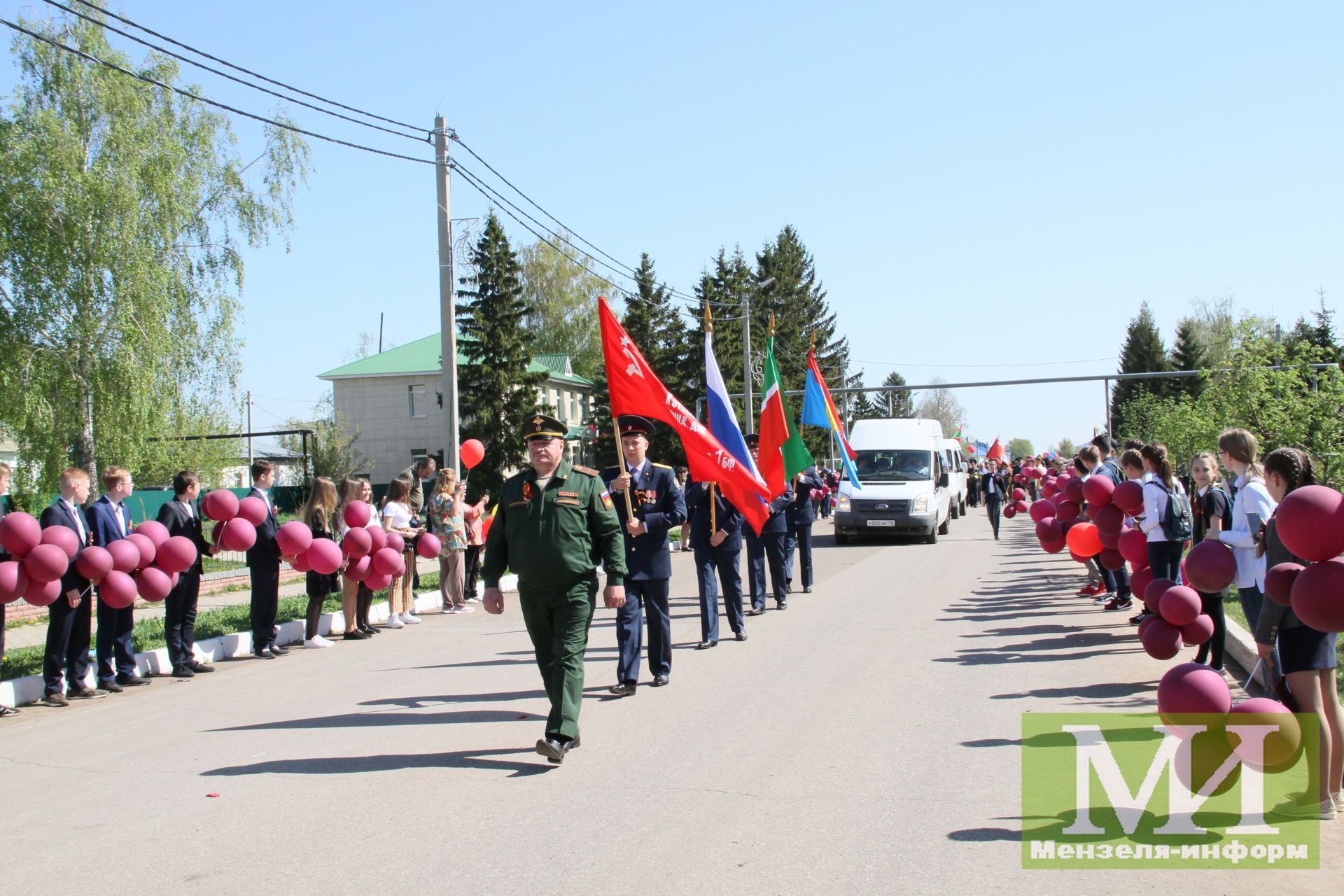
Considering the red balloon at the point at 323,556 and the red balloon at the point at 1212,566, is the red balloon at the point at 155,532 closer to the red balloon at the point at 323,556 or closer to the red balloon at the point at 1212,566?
the red balloon at the point at 323,556

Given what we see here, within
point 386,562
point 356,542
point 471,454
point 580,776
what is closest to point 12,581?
point 356,542

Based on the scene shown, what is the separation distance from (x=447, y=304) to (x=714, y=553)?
351 inches

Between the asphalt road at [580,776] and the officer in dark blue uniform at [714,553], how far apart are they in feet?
1.01

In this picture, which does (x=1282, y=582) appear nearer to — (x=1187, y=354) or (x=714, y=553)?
(x=714, y=553)

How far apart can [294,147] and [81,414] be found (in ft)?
32.0

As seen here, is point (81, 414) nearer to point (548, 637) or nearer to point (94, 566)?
point (94, 566)

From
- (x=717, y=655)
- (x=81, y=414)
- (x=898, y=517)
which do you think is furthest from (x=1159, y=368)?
(x=717, y=655)

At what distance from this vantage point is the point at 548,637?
661 centimetres

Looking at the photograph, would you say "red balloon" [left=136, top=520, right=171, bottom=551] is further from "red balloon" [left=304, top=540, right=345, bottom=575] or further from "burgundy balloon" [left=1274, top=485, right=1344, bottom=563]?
"burgundy balloon" [left=1274, top=485, right=1344, bottom=563]

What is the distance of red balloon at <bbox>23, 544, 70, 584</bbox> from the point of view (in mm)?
8219

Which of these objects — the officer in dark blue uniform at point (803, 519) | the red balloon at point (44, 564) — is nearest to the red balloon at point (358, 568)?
the red balloon at point (44, 564)

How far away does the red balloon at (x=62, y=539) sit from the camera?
8461mm

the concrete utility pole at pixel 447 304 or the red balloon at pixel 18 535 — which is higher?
the concrete utility pole at pixel 447 304

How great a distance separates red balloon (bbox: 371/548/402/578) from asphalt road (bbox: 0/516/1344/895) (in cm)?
101
